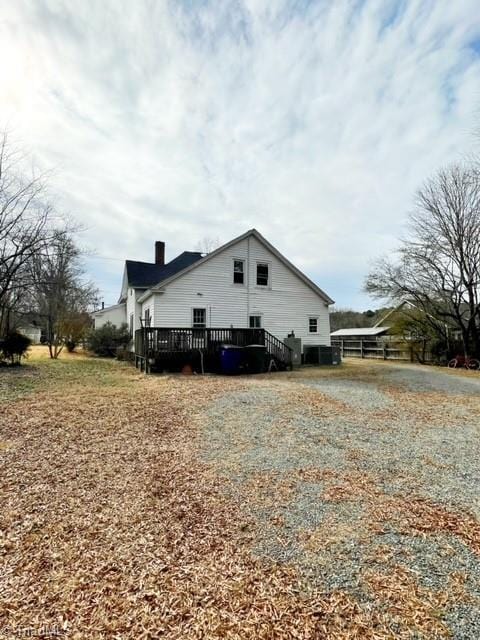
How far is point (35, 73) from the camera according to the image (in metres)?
8.80

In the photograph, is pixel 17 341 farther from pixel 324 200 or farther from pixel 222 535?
pixel 324 200

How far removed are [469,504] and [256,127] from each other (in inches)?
466

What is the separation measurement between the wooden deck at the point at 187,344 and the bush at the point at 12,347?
189 inches

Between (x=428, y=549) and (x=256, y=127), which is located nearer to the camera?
(x=428, y=549)

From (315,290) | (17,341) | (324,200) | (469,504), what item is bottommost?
(469,504)

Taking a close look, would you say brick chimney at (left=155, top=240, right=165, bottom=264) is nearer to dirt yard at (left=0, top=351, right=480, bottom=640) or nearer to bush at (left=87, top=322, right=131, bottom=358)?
bush at (left=87, top=322, right=131, bottom=358)


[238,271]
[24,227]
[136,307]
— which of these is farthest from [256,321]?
[24,227]

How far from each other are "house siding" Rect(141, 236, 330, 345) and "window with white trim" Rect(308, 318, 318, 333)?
19 cm

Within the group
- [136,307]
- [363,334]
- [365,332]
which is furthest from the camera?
[365,332]

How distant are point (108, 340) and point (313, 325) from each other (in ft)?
43.5

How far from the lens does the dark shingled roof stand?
20.3m

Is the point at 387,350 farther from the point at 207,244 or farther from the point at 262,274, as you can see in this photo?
the point at 207,244

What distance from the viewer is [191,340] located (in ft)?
44.3

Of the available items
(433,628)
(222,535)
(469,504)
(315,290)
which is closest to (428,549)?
(433,628)
